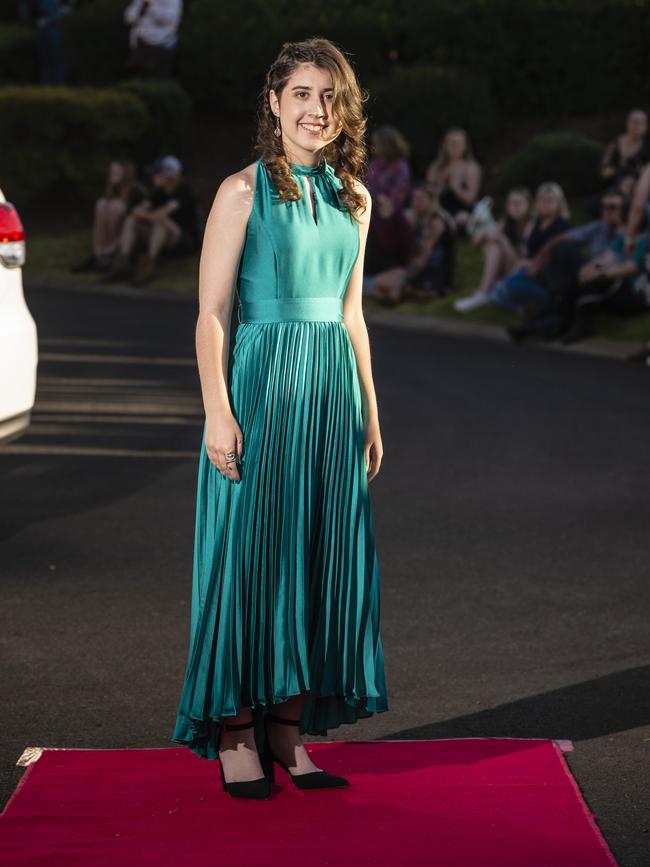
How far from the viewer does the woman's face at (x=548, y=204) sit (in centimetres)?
1686

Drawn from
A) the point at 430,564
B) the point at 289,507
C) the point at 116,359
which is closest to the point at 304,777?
the point at 289,507

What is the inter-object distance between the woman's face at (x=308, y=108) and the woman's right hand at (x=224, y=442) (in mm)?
760

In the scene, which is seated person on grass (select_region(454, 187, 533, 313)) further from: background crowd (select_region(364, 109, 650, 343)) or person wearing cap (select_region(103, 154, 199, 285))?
person wearing cap (select_region(103, 154, 199, 285))

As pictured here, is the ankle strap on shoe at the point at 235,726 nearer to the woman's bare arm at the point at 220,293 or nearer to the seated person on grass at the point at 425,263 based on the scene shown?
the woman's bare arm at the point at 220,293

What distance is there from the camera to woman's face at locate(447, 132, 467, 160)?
21031 millimetres

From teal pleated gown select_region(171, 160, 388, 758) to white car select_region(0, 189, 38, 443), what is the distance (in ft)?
11.2

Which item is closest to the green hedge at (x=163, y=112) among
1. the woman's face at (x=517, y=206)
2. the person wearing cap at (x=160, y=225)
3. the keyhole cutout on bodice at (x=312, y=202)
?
the person wearing cap at (x=160, y=225)

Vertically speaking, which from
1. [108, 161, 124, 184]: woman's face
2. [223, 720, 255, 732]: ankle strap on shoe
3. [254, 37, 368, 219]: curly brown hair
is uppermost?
[254, 37, 368, 219]: curly brown hair

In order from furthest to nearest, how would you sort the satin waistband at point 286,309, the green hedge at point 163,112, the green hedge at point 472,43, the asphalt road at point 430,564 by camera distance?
1. the green hedge at point 163,112
2. the green hedge at point 472,43
3. the asphalt road at point 430,564
4. the satin waistband at point 286,309

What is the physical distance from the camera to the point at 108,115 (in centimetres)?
2598

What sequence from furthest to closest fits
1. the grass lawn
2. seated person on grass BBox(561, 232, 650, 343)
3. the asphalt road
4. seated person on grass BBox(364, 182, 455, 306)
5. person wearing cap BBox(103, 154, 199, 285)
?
person wearing cap BBox(103, 154, 199, 285) → seated person on grass BBox(364, 182, 455, 306) → the grass lawn → seated person on grass BBox(561, 232, 650, 343) → the asphalt road

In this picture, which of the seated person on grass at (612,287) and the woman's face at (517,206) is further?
the woman's face at (517,206)

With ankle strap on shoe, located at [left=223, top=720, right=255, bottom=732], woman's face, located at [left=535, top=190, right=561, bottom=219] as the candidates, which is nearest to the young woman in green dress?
ankle strap on shoe, located at [left=223, top=720, right=255, bottom=732]

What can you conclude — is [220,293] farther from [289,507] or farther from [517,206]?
[517,206]
